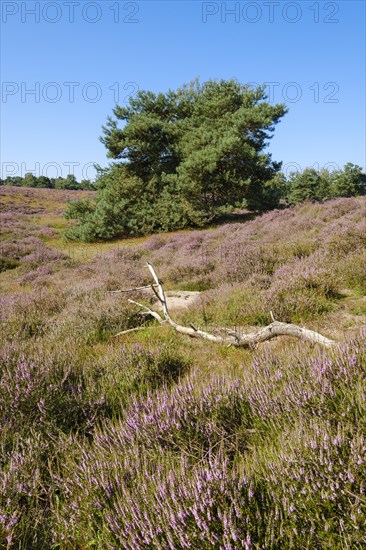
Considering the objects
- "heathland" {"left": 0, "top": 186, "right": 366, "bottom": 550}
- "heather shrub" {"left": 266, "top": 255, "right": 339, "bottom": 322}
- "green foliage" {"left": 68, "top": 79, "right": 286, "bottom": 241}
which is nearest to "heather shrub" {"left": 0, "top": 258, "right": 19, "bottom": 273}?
"green foliage" {"left": 68, "top": 79, "right": 286, "bottom": 241}

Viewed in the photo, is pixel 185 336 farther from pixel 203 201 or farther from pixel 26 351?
pixel 203 201

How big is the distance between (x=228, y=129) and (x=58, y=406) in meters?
20.0

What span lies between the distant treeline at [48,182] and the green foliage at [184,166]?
52.6 meters

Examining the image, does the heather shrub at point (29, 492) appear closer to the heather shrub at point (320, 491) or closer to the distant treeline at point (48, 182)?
the heather shrub at point (320, 491)

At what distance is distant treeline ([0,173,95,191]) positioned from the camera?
70.4 m

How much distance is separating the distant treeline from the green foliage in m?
52.6

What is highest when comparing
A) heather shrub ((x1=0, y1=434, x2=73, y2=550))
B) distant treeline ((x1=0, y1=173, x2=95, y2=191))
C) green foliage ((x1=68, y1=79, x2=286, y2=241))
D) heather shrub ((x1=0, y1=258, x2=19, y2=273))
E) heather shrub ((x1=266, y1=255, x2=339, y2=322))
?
distant treeline ((x1=0, y1=173, x2=95, y2=191))

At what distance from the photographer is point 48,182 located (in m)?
74.7

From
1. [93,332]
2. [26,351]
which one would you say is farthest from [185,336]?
[26,351]

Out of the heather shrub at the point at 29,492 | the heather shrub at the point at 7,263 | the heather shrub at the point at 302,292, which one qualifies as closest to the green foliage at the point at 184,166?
the heather shrub at the point at 7,263

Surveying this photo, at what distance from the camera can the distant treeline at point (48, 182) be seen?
70438mm

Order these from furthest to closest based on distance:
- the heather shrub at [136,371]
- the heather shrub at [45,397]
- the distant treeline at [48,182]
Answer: the distant treeline at [48,182] → the heather shrub at [136,371] → the heather shrub at [45,397]

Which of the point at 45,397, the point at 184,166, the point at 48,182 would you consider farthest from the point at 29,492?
the point at 48,182

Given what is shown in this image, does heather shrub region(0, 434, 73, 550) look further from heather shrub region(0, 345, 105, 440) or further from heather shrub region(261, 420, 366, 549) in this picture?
heather shrub region(261, 420, 366, 549)
